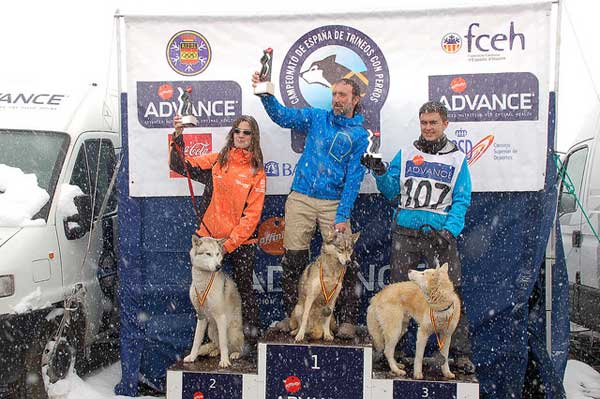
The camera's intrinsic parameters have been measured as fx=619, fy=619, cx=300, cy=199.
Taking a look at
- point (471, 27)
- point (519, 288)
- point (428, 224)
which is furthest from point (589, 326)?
point (471, 27)

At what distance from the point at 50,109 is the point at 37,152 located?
1.43 feet

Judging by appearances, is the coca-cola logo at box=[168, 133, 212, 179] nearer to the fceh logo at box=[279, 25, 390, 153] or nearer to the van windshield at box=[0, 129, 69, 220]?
the fceh logo at box=[279, 25, 390, 153]

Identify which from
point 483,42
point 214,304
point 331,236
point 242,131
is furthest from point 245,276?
point 483,42

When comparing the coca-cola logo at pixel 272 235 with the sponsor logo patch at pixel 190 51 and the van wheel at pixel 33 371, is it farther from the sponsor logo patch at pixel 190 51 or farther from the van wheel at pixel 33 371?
the van wheel at pixel 33 371

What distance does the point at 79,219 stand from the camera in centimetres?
Answer: 487

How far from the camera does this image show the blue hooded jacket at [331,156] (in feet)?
14.7

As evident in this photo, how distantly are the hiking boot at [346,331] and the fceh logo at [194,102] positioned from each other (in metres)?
1.85

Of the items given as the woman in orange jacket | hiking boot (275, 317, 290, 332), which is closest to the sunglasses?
the woman in orange jacket

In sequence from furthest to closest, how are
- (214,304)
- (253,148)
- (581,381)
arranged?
(581,381) < (253,148) < (214,304)

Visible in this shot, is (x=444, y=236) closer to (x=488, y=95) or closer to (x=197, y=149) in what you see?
(x=488, y=95)

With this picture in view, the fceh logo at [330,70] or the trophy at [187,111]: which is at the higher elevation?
the fceh logo at [330,70]

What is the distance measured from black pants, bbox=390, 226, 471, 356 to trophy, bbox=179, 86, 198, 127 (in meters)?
1.70

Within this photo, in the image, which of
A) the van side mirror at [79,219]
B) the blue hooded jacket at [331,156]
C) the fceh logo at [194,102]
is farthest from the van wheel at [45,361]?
the blue hooded jacket at [331,156]

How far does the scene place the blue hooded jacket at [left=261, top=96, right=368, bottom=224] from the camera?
4477 mm
